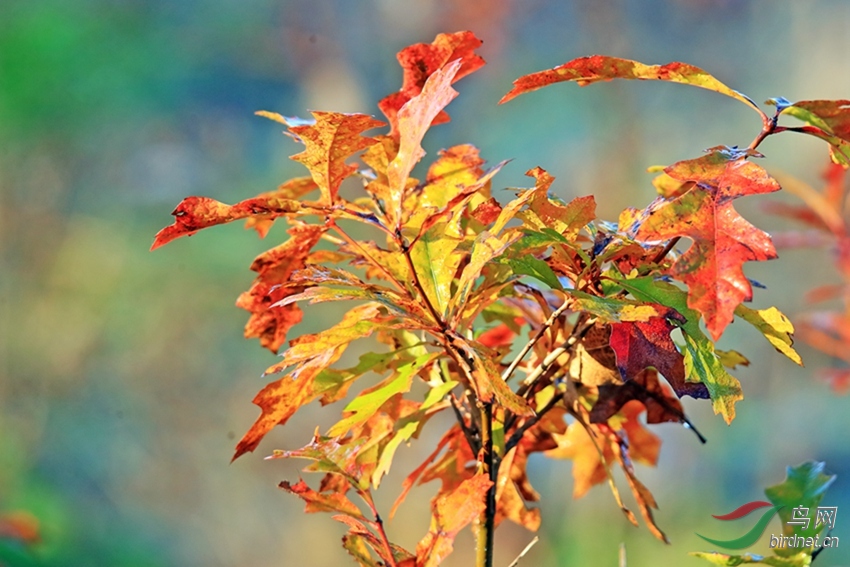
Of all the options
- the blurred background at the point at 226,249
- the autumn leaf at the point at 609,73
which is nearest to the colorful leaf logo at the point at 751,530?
the autumn leaf at the point at 609,73

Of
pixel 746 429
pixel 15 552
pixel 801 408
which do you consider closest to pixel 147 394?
pixel 15 552

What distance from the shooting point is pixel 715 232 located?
0.27 m

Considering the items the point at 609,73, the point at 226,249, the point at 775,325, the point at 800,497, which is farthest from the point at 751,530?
the point at 226,249

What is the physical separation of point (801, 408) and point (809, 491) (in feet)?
4.61

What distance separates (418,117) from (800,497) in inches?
12.6

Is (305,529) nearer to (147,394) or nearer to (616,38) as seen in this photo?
(147,394)

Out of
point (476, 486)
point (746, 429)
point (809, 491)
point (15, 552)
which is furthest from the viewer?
point (746, 429)

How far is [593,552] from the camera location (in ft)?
5.05

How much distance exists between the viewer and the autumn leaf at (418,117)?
0.29 m

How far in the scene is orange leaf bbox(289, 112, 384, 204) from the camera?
0.32m

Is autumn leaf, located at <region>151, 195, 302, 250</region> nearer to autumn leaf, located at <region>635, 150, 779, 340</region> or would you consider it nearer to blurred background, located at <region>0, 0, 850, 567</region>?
autumn leaf, located at <region>635, 150, 779, 340</region>

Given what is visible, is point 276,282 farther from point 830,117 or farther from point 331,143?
point 830,117

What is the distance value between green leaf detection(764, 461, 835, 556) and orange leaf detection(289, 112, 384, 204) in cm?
31

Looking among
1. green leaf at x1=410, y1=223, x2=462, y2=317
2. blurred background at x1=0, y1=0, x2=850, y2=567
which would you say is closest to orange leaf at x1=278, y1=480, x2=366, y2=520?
green leaf at x1=410, y1=223, x2=462, y2=317
